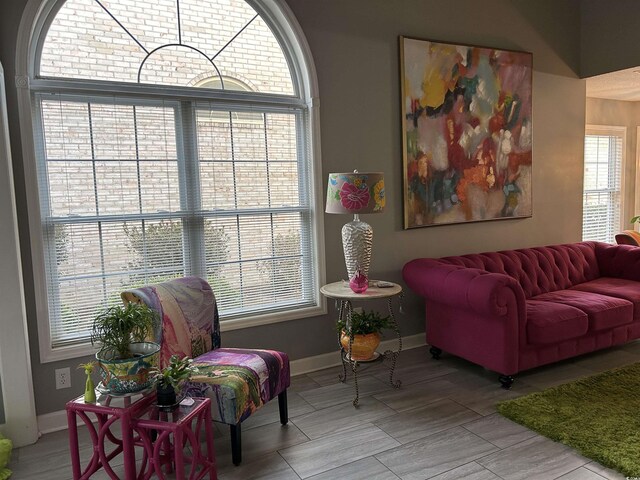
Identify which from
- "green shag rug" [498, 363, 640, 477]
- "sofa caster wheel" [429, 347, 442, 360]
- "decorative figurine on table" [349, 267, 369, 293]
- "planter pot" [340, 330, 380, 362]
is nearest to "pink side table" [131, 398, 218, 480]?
"planter pot" [340, 330, 380, 362]

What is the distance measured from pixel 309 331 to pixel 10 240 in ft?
6.52

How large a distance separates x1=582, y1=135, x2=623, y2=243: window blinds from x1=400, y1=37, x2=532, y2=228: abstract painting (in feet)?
6.31

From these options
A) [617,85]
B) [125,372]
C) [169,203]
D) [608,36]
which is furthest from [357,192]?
[617,85]

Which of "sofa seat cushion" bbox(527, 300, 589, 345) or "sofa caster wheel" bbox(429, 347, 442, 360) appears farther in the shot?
"sofa caster wheel" bbox(429, 347, 442, 360)

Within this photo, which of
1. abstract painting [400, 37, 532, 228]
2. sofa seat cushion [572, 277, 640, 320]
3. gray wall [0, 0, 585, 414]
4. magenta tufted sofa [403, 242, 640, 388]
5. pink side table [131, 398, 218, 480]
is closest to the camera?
pink side table [131, 398, 218, 480]

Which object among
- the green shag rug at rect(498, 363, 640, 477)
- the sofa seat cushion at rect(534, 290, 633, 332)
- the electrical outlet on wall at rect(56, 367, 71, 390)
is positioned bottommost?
the green shag rug at rect(498, 363, 640, 477)

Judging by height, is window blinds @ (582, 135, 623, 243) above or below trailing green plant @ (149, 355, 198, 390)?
above

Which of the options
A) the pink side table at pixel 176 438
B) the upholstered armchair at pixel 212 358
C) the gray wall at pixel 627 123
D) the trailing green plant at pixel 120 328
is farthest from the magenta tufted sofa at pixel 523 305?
the gray wall at pixel 627 123

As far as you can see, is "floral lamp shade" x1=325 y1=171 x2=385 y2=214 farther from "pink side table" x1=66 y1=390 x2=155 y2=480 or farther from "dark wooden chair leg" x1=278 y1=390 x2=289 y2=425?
"pink side table" x1=66 y1=390 x2=155 y2=480

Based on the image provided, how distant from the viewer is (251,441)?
8.71 ft

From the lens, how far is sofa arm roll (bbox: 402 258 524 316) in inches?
121

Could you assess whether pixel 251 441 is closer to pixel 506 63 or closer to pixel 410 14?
pixel 410 14

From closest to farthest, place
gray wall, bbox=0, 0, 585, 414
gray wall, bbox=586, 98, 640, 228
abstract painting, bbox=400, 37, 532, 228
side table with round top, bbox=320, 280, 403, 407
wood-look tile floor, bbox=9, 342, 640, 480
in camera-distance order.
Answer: wood-look tile floor, bbox=9, 342, 640, 480
side table with round top, bbox=320, 280, 403, 407
gray wall, bbox=0, 0, 585, 414
abstract painting, bbox=400, 37, 532, 228
gray wall, bbox=586, 98, 640, 228

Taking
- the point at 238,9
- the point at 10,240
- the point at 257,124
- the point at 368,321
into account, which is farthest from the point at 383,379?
the point at 238,9
